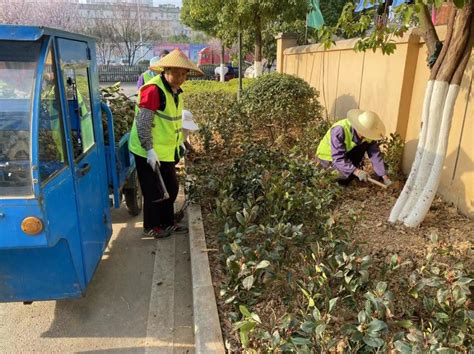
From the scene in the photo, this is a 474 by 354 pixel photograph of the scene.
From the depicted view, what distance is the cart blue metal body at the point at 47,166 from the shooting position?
219 cm

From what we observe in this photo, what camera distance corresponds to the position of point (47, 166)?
92.6 inches

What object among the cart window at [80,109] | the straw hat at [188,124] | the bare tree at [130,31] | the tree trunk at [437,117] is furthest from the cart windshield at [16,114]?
the bare tree at [130,31]

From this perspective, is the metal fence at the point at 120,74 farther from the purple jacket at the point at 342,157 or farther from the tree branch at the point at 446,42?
the tree branch at the point at 446,42

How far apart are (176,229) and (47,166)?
205 centimetres

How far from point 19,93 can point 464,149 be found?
12.5ft

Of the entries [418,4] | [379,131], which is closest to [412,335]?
[418,4]

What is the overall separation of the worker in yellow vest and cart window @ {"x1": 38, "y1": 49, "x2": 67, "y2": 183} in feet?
3.65

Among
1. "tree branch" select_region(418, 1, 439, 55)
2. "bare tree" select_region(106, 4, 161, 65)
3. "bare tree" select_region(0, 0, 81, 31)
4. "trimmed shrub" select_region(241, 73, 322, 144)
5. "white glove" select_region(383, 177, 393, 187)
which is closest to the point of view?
"tree branch" select_region(418, 1, 439, 55)

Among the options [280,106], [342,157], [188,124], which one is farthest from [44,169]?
[280,106]

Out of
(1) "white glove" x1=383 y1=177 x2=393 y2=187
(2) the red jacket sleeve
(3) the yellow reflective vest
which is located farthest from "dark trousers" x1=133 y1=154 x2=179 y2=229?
(1) "white glove" x1=383 y1=177 x2=393 y2=187

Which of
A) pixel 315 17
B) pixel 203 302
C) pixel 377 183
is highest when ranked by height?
pixel 315 17

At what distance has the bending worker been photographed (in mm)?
4230

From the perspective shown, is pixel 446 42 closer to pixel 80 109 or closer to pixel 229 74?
pixel 80 109

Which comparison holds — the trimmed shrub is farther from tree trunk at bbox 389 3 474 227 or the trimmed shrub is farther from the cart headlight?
the cart headlight
